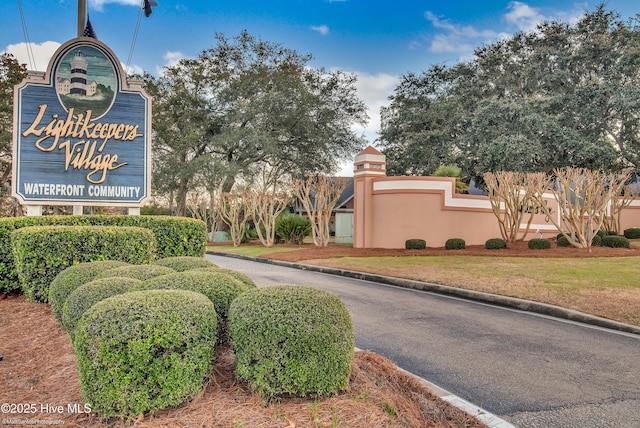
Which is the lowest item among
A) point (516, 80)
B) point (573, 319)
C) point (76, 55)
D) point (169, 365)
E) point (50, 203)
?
point (573, 319)

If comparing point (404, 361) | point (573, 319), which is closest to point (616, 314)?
point (573, 319)

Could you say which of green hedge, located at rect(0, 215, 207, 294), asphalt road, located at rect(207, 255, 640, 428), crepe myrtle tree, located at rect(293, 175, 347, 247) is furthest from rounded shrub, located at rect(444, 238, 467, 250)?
green hedge, located at rect(0, 215, 207, 294)

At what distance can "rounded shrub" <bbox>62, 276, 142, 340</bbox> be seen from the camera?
381cm

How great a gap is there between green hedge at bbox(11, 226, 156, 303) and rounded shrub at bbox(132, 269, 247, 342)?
3.17 metres

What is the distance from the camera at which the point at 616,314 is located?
6.92 m

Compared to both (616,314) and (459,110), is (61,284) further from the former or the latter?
(459,110)

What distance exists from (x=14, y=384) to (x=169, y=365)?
5.17 ft

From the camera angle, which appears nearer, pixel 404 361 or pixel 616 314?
pixel 404 361

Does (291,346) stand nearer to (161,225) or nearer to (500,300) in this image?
(161,225)

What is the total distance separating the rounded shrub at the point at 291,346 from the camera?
10.1 feet

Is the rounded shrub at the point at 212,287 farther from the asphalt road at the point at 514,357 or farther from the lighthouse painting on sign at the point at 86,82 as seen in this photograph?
the lighthouse painting on sign at the point at 86,82

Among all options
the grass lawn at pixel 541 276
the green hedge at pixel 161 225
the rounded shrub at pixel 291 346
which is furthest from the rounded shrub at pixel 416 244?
the rounded shrub at pixel 291 346

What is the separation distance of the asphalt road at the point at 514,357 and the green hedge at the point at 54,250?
3754 mm

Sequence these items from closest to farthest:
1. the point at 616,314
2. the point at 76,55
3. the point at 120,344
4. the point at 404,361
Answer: the point at 120,344 → the point at 404,361 → the point at 616,314 → the point at 76,55
